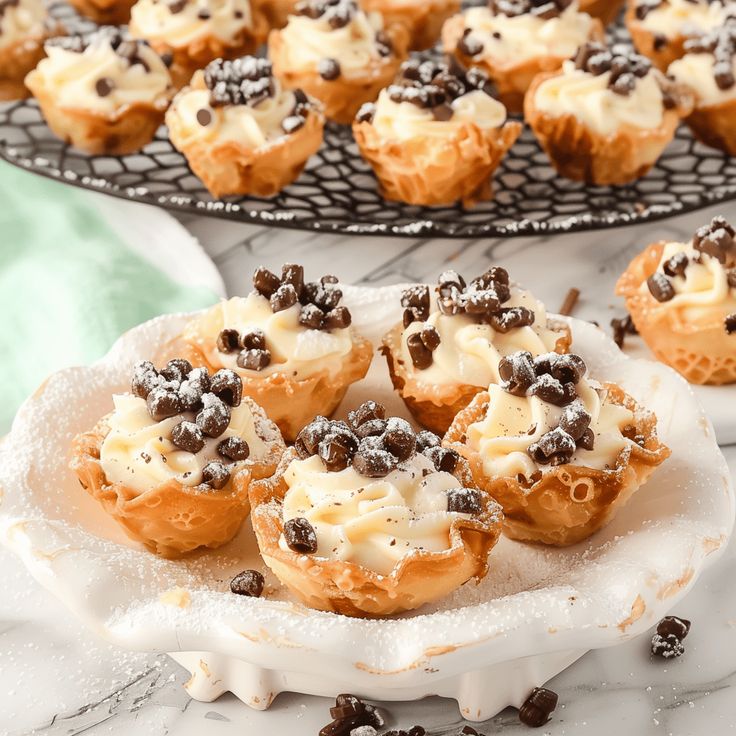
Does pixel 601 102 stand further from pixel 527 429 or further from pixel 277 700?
pixel 277 700

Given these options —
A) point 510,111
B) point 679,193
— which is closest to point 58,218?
point 510,111

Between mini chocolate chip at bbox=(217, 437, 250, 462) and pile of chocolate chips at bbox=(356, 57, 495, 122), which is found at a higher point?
mini chocolate chip at bbox=(217, 437, 250, 462)

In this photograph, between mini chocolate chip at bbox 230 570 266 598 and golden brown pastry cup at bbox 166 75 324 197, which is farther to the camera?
golden brown pastry cup at bbox 166 75 324 197

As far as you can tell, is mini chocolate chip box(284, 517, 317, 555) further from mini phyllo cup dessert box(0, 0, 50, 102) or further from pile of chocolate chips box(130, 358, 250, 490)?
mini phyllo cup dessert box(0, 0, 50, 102)

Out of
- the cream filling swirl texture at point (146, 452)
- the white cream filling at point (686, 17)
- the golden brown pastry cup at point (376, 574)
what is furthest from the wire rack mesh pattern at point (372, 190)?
the golden brown pastry cup at point (376, 574)

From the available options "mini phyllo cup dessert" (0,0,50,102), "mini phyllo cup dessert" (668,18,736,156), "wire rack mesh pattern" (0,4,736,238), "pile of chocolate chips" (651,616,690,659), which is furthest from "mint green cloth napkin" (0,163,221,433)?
"mini phyllo cup dessert" (668,18,736,156)

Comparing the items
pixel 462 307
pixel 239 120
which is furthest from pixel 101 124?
pixel 462 307
